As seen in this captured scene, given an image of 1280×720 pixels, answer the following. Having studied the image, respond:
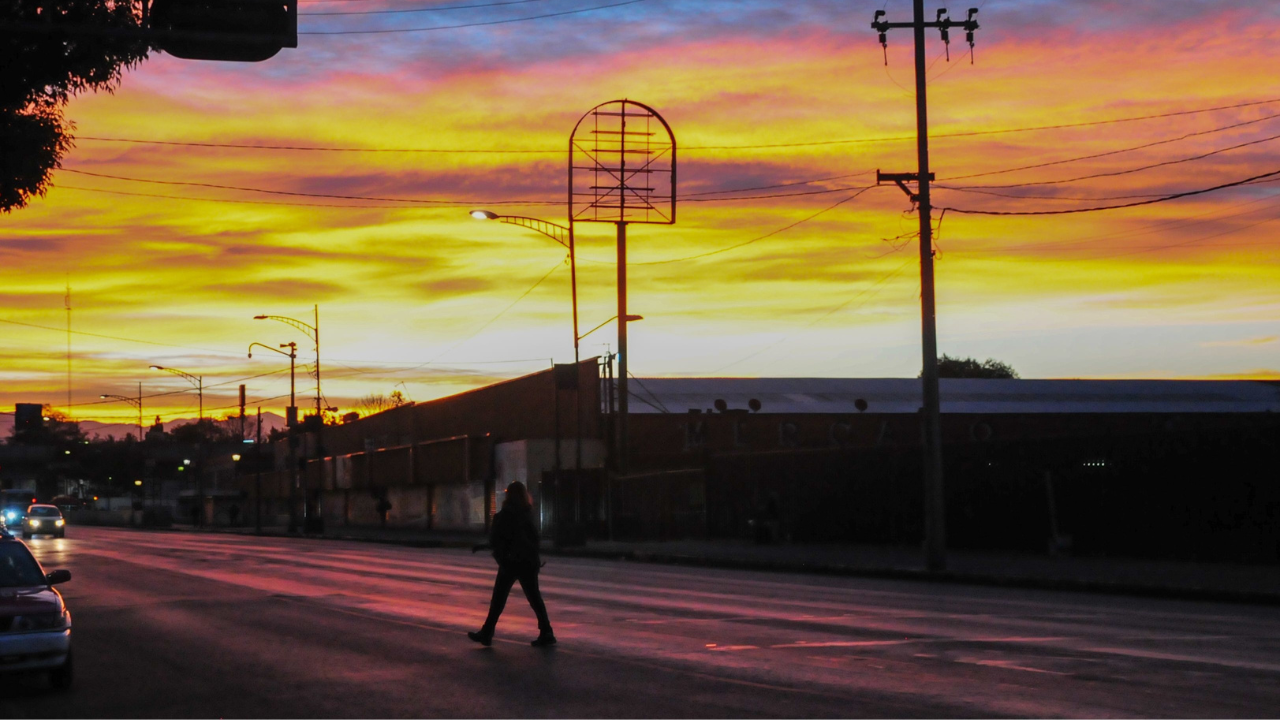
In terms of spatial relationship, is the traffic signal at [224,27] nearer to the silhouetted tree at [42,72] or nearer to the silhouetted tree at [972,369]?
the silhouetted tree at [42,72]

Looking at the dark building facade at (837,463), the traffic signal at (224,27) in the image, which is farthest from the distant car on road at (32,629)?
the dark building facade at (837,463)

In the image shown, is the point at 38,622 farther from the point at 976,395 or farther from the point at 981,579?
the point at 976,395

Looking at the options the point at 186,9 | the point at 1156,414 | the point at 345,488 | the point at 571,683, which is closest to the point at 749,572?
the point at 571,683

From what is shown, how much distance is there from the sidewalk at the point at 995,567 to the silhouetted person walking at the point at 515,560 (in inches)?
437

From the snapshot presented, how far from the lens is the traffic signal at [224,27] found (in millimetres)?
8648

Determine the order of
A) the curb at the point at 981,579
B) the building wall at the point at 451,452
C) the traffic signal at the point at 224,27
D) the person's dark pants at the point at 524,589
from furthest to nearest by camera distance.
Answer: the building wall at the point at 451,452, the curb at the point at 981,579, the person's dark pants at the point at 524,589, the traffic signal at the point at 224,27

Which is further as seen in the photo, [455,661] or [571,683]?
[455,661]

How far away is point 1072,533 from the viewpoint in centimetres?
3022

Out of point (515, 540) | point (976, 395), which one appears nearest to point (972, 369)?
point (976, 395)

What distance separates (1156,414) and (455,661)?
58477mm

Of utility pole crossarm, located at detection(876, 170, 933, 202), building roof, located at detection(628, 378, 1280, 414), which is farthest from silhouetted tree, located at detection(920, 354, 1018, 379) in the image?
utility pole crossarm, located at detection(876, 170, 933, 202)

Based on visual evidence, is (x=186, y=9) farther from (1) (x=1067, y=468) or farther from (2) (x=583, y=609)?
(1) (x=1067, y=468)

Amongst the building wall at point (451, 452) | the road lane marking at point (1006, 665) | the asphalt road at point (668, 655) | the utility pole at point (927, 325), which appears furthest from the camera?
the building wall at point (451, 452)

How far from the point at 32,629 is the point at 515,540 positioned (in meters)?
4.80
